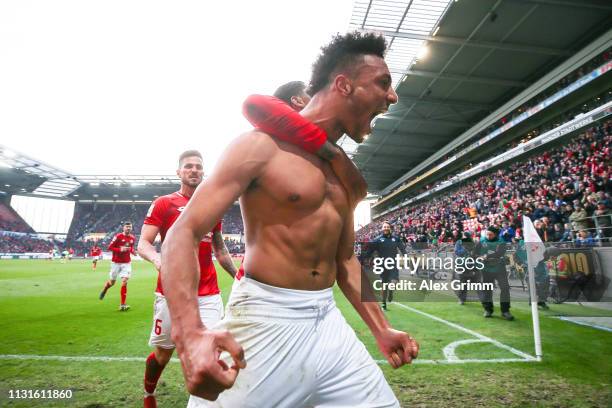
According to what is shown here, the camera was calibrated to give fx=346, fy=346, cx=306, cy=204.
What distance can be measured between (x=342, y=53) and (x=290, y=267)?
117cm

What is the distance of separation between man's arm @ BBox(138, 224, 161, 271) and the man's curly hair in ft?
7.61

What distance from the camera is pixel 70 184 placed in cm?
5028

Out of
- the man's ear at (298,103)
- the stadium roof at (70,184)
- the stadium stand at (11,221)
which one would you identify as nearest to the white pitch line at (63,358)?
the man's ear at (298,103)

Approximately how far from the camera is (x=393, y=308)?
9.11m

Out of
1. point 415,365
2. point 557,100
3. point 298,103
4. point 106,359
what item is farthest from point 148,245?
→ point 557,100

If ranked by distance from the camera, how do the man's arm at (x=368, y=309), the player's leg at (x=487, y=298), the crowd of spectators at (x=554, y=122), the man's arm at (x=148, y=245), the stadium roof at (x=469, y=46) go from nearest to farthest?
the man's arm at (x=368, y=309), the man's arm at (x=148, y=245), the player's leg at (x=487, y=298), the stadium roof at (x=469, y=46), the crowd of spectators at (x=554, y=122)

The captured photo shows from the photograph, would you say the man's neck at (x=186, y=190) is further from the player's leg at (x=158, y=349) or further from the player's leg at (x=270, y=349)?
the player's leg at (x=270, y=349)

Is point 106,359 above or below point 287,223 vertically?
below

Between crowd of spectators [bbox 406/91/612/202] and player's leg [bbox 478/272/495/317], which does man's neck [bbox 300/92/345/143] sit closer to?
player's leg [bbox 478/272/495/317]

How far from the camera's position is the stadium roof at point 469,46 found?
1479 centimetres

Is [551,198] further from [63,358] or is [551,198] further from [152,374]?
[63,358]

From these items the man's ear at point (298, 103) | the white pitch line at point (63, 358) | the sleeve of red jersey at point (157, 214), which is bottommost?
the white pitch line at point (63, 358)

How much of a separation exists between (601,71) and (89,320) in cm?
2139

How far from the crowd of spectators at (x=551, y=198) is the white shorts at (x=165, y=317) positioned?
963 centimetres
